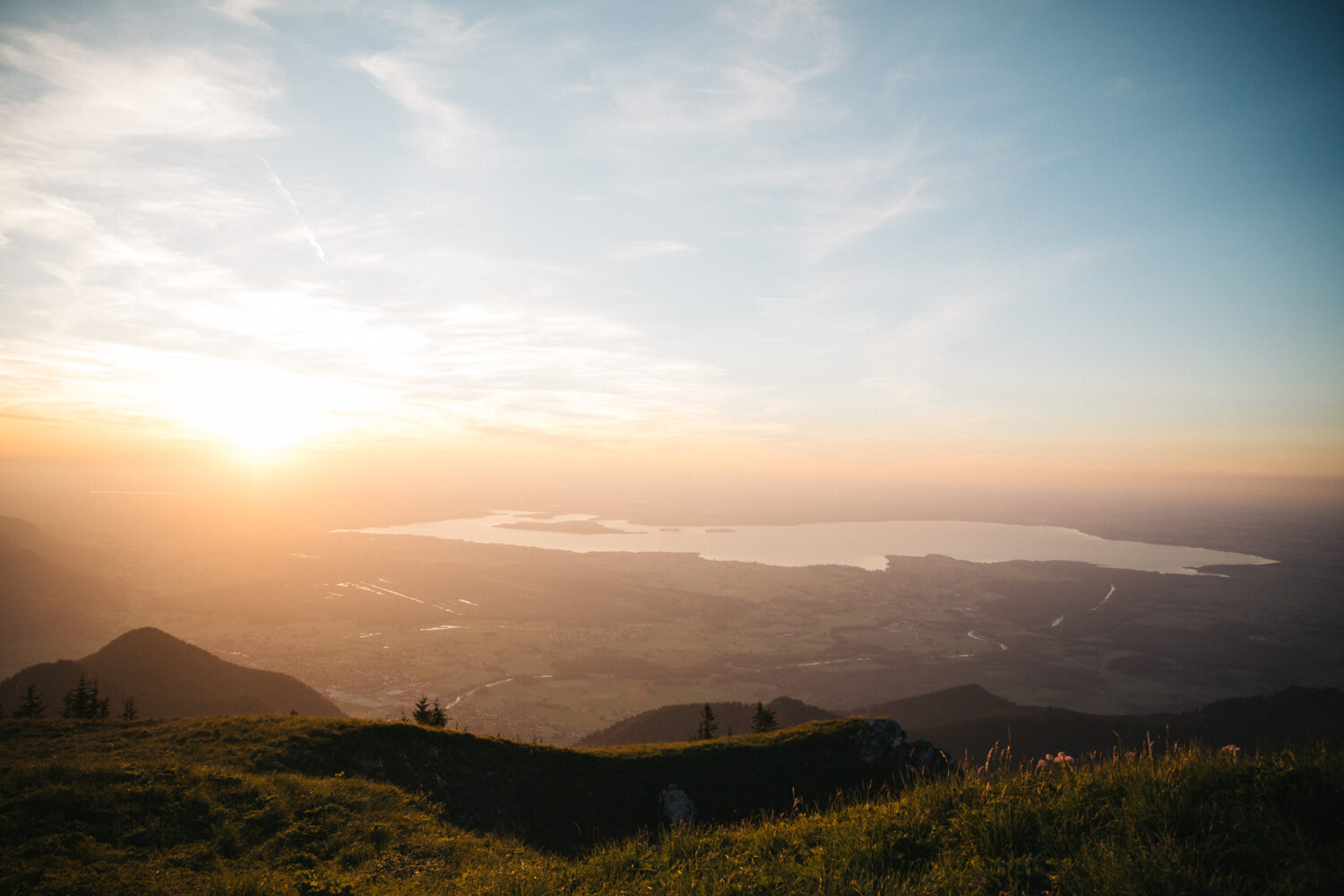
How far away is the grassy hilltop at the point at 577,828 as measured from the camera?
18.3 feet

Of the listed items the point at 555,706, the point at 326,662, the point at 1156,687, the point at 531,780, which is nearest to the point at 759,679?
the point at 555,706

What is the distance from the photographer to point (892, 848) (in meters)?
6.67

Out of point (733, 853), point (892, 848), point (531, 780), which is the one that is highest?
point (892, 848)

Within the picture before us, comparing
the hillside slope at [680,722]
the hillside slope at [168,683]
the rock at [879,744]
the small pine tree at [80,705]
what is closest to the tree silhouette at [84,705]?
the small pine tree at [80,705]

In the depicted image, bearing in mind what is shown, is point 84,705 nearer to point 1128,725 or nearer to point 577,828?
point 577,828

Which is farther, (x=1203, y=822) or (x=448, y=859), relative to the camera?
(x=448, y=859)

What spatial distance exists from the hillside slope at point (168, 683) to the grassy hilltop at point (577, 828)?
456 ft

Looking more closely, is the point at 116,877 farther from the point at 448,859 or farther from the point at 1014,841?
the point at 1014,841

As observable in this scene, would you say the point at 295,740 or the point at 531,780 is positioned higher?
the point at 295,740

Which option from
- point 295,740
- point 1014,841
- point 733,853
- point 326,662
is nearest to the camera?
point 1014,841

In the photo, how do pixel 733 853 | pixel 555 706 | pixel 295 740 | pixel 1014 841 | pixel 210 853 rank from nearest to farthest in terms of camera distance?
pixel 1014 841, pixel 733 853, pixel 210 853, pixel 295 740, pixel 555 706

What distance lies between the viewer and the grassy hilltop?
558cm

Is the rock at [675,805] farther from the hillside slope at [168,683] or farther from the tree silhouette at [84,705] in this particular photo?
the hillside slope at [168,683]

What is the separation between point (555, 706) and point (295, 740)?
157 m
